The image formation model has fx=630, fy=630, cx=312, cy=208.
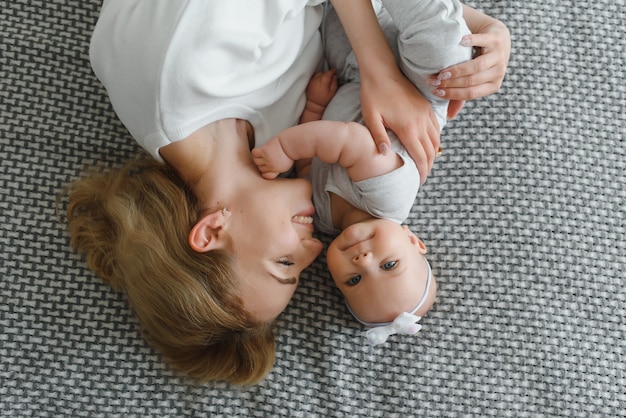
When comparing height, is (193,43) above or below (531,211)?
above

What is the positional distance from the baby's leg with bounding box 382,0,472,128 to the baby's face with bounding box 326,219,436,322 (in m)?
0.28

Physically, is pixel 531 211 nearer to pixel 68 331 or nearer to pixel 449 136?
pixel 449 136

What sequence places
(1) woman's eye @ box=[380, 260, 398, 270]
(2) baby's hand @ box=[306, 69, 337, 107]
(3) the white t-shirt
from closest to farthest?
(3) the white t-shirt, (1) woman's eye @ box=[380, 260, 398, 270], (2) baby's hand @ box=[306, 69, 337, 107]

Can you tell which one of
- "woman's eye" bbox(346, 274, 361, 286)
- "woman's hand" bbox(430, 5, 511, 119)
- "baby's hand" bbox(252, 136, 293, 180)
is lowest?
"woman's eye" bbox(346, 274, 361, 286)

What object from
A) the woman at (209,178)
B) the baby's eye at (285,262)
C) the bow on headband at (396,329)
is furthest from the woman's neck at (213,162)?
the bow on headband at (396,329)

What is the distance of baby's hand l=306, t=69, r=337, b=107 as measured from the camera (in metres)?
1.18

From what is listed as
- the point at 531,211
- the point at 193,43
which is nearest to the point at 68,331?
the point at 193,43

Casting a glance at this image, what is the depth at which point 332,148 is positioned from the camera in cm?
106

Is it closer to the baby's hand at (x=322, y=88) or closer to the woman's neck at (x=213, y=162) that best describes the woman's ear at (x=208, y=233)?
the woman's neck at (x=213, y=162)

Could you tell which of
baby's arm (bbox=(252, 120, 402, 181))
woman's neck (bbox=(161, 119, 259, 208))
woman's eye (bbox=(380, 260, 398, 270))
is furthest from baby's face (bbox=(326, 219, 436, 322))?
woman's neck (bbox=(161, 119, 259, 208))

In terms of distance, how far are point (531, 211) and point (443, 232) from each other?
6.7 inches

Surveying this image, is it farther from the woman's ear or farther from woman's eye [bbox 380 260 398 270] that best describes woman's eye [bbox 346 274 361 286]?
the woman's ear

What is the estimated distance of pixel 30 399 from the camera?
1.12m

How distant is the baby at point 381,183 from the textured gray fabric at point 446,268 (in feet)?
0.36
